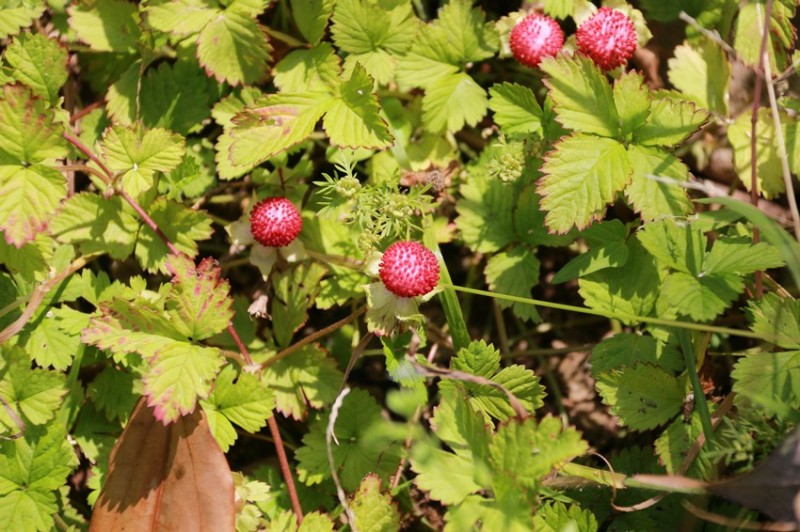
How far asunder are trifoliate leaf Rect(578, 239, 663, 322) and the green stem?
0.46 ft

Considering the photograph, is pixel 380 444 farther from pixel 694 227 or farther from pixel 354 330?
pixel 694 227

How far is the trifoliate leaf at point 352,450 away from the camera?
2434 millimetres

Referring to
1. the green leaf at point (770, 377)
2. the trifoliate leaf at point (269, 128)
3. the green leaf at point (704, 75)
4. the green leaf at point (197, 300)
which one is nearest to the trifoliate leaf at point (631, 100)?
the green leaf at point (704, 75)

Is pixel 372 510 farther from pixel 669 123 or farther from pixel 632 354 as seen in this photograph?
pixel 669 123

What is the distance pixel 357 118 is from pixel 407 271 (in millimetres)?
516

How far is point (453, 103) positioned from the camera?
255cm

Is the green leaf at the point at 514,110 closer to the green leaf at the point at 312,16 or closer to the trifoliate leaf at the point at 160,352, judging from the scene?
the green leaf at the point at 312,16

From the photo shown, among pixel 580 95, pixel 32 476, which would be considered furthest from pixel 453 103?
pixel 32 476

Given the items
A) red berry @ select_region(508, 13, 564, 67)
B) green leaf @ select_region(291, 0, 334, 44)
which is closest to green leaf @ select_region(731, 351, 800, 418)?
red berry @ select_region(508, 13, 564, 67)

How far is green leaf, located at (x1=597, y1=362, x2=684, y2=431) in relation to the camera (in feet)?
7.38

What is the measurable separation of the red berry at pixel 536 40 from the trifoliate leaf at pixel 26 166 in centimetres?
136

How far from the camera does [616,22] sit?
2.36 meters

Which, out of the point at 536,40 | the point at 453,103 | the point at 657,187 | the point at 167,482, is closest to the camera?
the point at 657,187

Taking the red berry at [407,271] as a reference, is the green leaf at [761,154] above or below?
above
